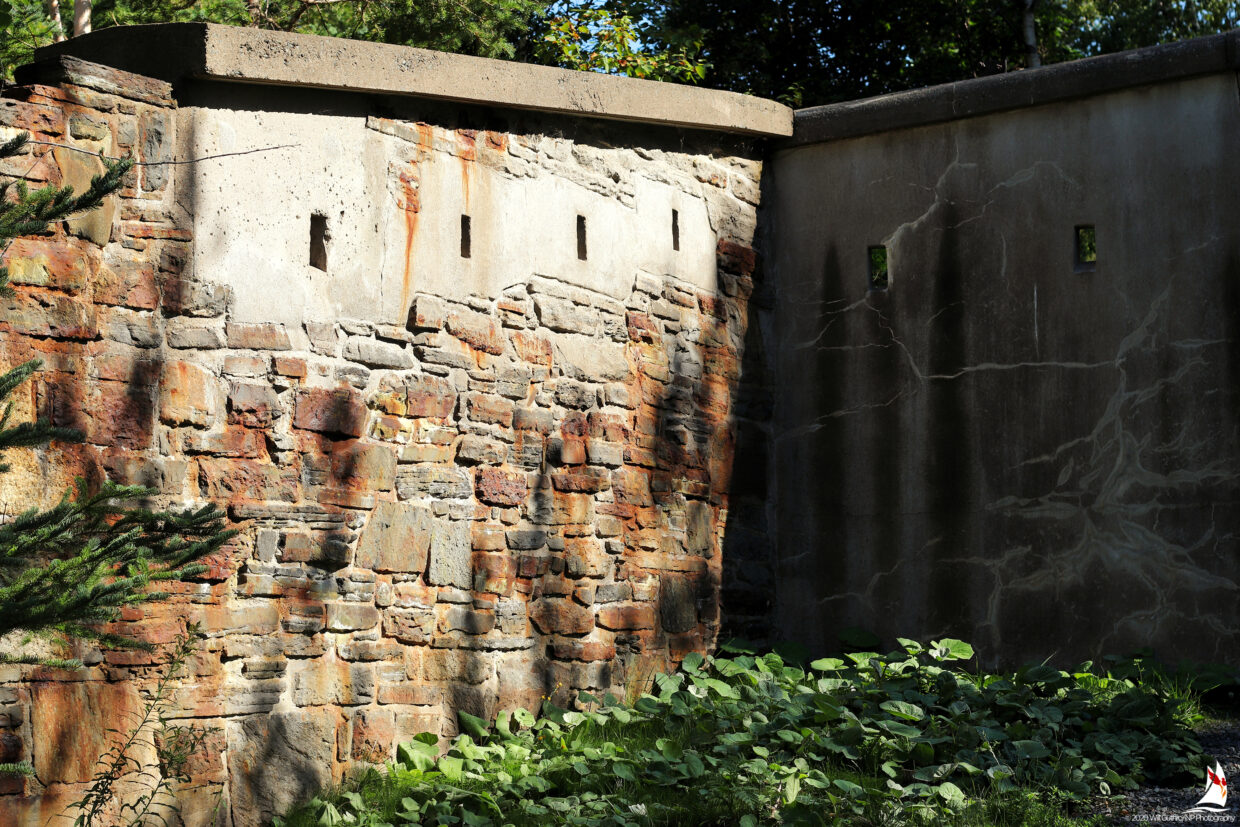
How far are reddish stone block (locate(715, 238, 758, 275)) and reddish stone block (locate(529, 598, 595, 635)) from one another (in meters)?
1.90

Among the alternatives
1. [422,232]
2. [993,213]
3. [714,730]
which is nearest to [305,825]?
[714,730]

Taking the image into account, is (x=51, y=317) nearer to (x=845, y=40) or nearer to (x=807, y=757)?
(x=807, y=757)

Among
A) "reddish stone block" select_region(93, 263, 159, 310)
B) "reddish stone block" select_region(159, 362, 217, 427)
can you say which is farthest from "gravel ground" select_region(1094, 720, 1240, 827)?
"reddish stone block" select_region(93, 263, 159, 310)

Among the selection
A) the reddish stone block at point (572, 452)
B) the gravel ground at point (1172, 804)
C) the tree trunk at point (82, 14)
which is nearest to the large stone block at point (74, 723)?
the reddish stone block at point (572, 452)

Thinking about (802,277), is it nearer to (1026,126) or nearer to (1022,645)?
(1026,126)

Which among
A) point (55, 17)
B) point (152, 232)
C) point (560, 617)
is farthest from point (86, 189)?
point (55, 17)

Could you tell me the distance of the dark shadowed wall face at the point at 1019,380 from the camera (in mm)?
5633

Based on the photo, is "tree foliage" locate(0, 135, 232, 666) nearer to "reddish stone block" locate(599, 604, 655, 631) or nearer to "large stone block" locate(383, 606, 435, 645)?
"large stone block" locate(383, 606, 435, 645)

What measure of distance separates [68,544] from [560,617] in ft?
6.99

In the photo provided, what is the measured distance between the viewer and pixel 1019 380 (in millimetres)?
5969

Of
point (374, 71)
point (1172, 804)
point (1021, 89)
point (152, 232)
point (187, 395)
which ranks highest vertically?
point (1021, 89)

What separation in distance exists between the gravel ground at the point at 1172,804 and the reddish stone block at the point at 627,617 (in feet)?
7.22

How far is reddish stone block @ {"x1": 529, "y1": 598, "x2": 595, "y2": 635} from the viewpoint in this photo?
17.8ft

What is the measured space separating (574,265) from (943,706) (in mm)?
2405
